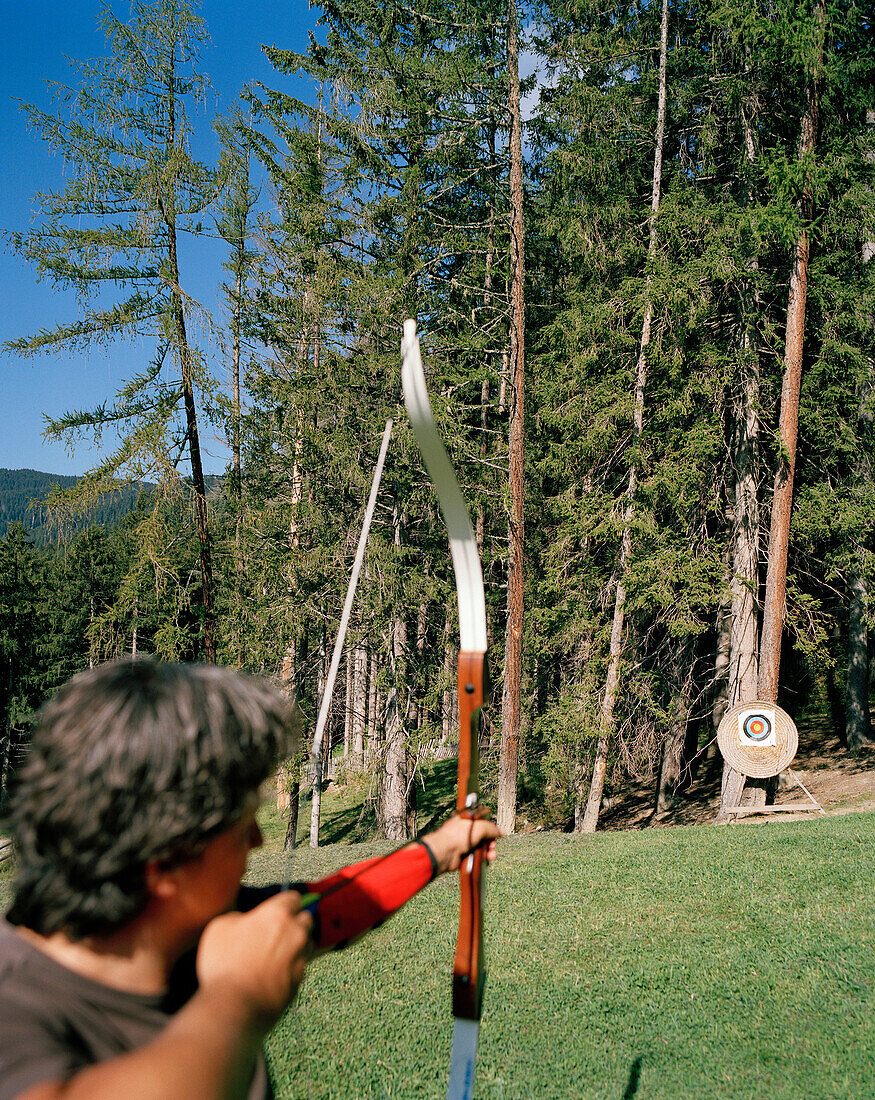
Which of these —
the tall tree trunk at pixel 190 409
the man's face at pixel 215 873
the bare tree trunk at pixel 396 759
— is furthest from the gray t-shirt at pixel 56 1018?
the bare tree trunk at pixel 396 759

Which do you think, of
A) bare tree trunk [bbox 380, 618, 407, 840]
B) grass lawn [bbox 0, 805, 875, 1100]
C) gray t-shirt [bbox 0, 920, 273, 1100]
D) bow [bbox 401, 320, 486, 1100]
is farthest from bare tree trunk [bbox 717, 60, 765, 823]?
gray t-shirt [bbox 0, 920, 273, 1100]

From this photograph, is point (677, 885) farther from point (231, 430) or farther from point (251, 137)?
point (251, 137)

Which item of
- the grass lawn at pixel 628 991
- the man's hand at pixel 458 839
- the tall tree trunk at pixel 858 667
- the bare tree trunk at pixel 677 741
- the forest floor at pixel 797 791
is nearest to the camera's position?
the man's hand at pixel 458 839

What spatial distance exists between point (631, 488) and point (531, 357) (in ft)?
11.6

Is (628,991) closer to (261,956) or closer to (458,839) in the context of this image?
(458,839)

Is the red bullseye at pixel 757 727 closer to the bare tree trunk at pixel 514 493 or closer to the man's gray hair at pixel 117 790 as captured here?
the bare tree trunk at pixel 514 493

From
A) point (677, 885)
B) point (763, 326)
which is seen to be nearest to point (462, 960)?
point (677, 885)

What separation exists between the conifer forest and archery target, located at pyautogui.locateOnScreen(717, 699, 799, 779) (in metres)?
0.38

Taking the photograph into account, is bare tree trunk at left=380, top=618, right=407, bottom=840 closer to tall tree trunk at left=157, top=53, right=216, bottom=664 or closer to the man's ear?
tall tree trunk at left=157, top=53, right=216, bottom=664

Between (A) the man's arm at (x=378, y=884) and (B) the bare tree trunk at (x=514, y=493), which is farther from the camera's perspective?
(B) the bare tree trunk at (x=514, y=493)

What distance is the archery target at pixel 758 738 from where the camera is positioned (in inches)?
351

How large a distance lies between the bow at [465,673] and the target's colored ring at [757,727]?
852 centimetres

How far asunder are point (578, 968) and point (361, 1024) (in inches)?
57.6

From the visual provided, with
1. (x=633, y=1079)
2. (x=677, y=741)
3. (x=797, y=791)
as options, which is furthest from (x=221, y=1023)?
(x=797, y=791)
